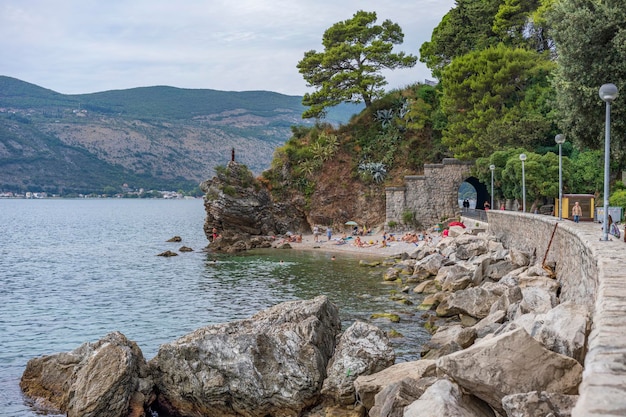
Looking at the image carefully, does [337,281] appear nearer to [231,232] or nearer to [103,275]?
[103,275]

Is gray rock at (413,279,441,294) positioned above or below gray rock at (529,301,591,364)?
below

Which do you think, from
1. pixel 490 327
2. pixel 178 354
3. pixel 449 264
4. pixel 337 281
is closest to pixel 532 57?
pixel 449 264

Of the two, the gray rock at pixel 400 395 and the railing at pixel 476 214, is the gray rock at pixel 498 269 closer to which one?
the gray rock at pixel 400 395

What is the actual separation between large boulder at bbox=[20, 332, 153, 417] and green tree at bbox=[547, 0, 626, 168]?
18.0 meters

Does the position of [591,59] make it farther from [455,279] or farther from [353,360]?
[353,360]

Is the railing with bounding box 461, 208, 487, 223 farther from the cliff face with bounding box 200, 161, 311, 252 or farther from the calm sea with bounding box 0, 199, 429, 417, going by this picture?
the cliff face with bounding box 200, 161, 311, 252

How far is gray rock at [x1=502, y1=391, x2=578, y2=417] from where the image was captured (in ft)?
20.4

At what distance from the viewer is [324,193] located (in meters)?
53.1

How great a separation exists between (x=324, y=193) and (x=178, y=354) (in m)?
40.9

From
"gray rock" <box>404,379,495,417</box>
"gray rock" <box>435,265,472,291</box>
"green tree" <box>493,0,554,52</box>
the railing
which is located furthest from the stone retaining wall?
"green tree" <box>493,0,554,52</box>

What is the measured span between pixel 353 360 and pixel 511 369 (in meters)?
5.40

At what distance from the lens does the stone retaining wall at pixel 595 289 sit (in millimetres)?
4332

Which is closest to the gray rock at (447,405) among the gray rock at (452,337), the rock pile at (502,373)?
the rock pile at (502,373)

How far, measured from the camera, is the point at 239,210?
161 ft
